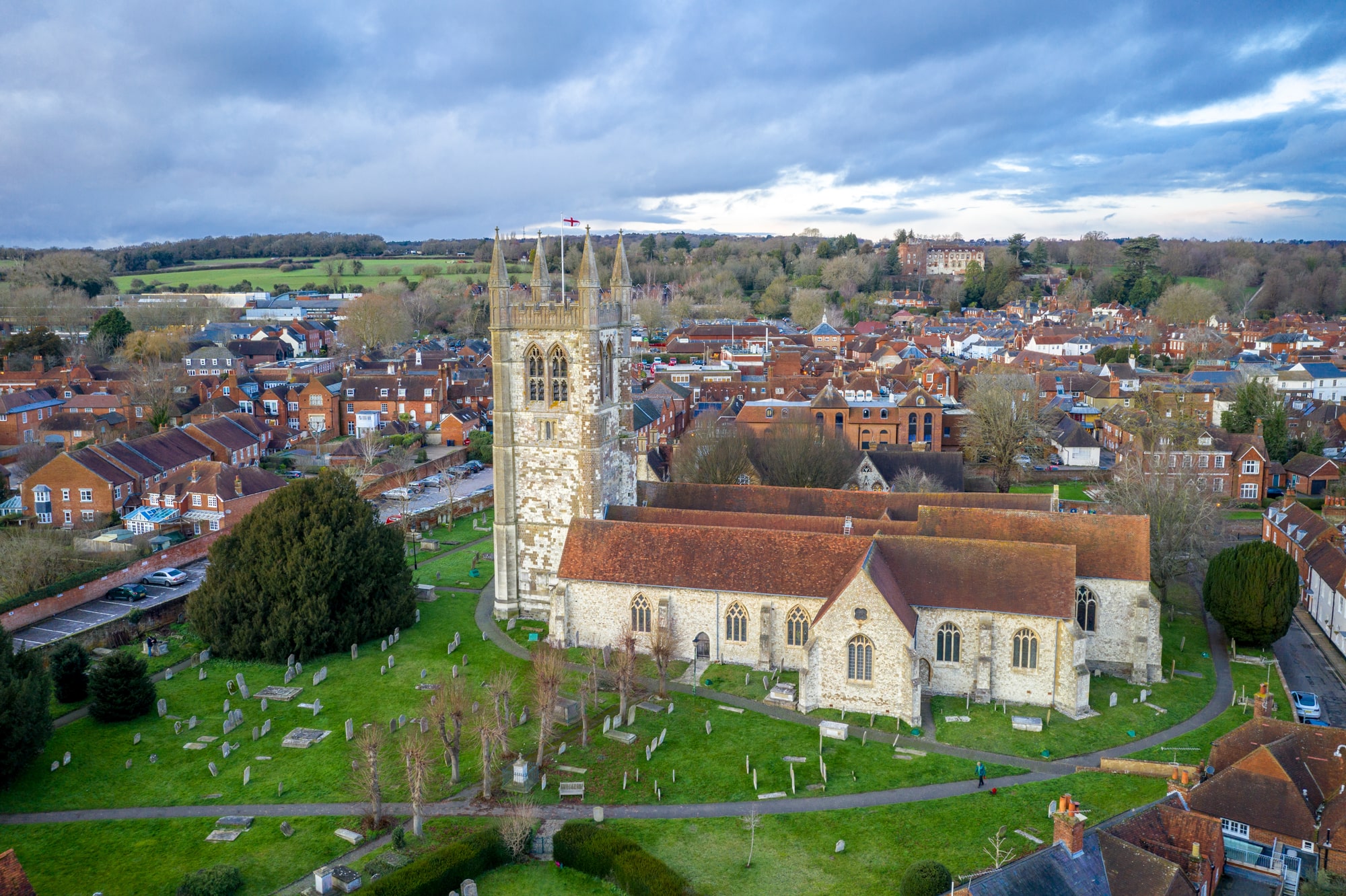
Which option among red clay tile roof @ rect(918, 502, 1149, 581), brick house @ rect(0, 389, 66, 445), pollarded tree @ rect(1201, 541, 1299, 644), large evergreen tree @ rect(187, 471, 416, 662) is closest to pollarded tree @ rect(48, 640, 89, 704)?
large evergreen tree @ rect(187, 471, 416, 662)

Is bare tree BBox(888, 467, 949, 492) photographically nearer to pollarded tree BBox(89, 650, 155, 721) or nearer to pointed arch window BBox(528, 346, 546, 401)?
pointed arch window BBox(528, 346, 546, 401)

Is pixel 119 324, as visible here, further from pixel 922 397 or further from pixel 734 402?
pixel 922 397

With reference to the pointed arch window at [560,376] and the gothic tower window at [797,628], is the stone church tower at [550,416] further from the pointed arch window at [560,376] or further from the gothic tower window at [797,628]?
the gothic tower window at [797,628]

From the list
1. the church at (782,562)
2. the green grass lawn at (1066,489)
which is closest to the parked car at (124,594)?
the church at (782,562)

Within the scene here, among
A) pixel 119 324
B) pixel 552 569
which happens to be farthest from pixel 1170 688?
pixel 119 324

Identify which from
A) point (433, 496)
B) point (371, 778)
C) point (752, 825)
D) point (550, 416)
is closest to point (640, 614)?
point (550, 416)

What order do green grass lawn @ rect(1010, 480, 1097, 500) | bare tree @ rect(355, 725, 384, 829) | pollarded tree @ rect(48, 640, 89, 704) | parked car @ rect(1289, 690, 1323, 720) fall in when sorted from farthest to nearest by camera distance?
green grass lawn @ rect(1010, 480, 1097, 500) → pollarded tree @ rect(48, 640, 89, 704) → parked car @ rect(1289, 690, 1323, 720) → bare tree @ rect(355, 725, 384, 829)
